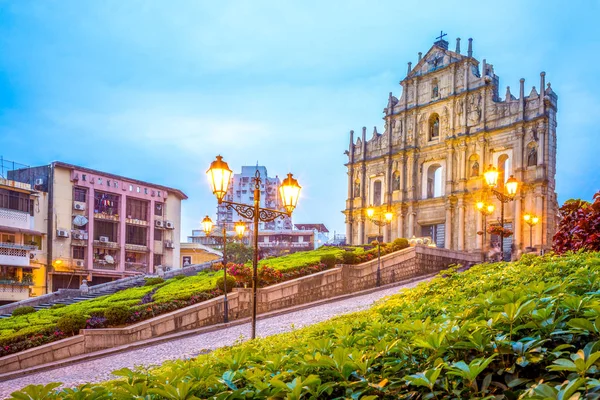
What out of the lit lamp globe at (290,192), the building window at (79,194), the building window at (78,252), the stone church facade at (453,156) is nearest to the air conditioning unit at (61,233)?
the building window at (78,252)

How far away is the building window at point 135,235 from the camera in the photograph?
4550 centimetres

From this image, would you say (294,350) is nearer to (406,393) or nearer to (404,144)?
(406,393)

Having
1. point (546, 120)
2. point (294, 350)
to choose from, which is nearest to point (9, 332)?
point (294, 350)

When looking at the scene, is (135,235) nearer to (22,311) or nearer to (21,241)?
Answer: (21,241)

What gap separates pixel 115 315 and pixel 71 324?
1300 mm

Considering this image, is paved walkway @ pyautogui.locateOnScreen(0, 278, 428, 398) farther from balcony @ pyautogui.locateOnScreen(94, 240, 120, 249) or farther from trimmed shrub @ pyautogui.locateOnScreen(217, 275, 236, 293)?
balcony @ pyautogui.locateOnScreen(94, 240, 120, 249)

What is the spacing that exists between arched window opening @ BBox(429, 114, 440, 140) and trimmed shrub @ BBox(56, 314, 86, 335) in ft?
109

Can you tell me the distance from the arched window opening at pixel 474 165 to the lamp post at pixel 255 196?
29.1 meters

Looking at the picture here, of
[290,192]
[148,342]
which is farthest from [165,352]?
[290,192]

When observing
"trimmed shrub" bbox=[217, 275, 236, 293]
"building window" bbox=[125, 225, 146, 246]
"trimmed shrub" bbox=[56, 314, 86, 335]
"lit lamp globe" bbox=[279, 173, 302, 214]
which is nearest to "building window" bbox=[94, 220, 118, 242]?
"building window" bbox=[125, 225, 146, 246]

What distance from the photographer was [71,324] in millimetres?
15578

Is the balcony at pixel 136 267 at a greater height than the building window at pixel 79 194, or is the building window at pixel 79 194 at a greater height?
the building window at pixel 79 194

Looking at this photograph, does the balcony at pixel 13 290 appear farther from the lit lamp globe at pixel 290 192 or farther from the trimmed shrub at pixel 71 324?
the lit lamp globe at pixel 290 192

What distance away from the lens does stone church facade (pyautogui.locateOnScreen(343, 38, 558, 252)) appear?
35.1m
